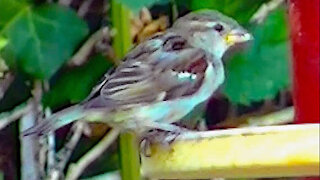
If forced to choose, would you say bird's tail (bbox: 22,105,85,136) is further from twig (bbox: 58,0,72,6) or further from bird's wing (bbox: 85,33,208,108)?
twig (bbox: 58,0,72,6)

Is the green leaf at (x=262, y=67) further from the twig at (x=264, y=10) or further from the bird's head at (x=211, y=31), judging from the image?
the bird's head at (x=211, y=31)

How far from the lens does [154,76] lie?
1.42 metres

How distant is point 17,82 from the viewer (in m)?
1.73

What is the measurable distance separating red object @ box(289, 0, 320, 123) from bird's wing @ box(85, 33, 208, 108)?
13.2 inches

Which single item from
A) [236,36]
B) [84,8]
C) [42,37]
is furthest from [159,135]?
[84,8]

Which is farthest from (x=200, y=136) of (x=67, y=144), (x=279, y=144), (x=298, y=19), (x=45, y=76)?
(x=67, y=144)

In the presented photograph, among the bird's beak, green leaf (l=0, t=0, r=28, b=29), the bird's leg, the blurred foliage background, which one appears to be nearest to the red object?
the bird's leg

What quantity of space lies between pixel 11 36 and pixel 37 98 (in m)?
0.13

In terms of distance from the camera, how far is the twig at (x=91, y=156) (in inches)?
69.2

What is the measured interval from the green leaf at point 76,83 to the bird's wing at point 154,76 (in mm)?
263

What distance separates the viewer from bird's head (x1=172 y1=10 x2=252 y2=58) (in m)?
1.54

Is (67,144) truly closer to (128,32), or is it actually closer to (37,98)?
(37,98)

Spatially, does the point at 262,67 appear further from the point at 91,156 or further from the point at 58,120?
the point at 58,120

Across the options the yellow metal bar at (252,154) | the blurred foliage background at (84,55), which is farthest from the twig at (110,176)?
the yellow metal bar at (252,154)
